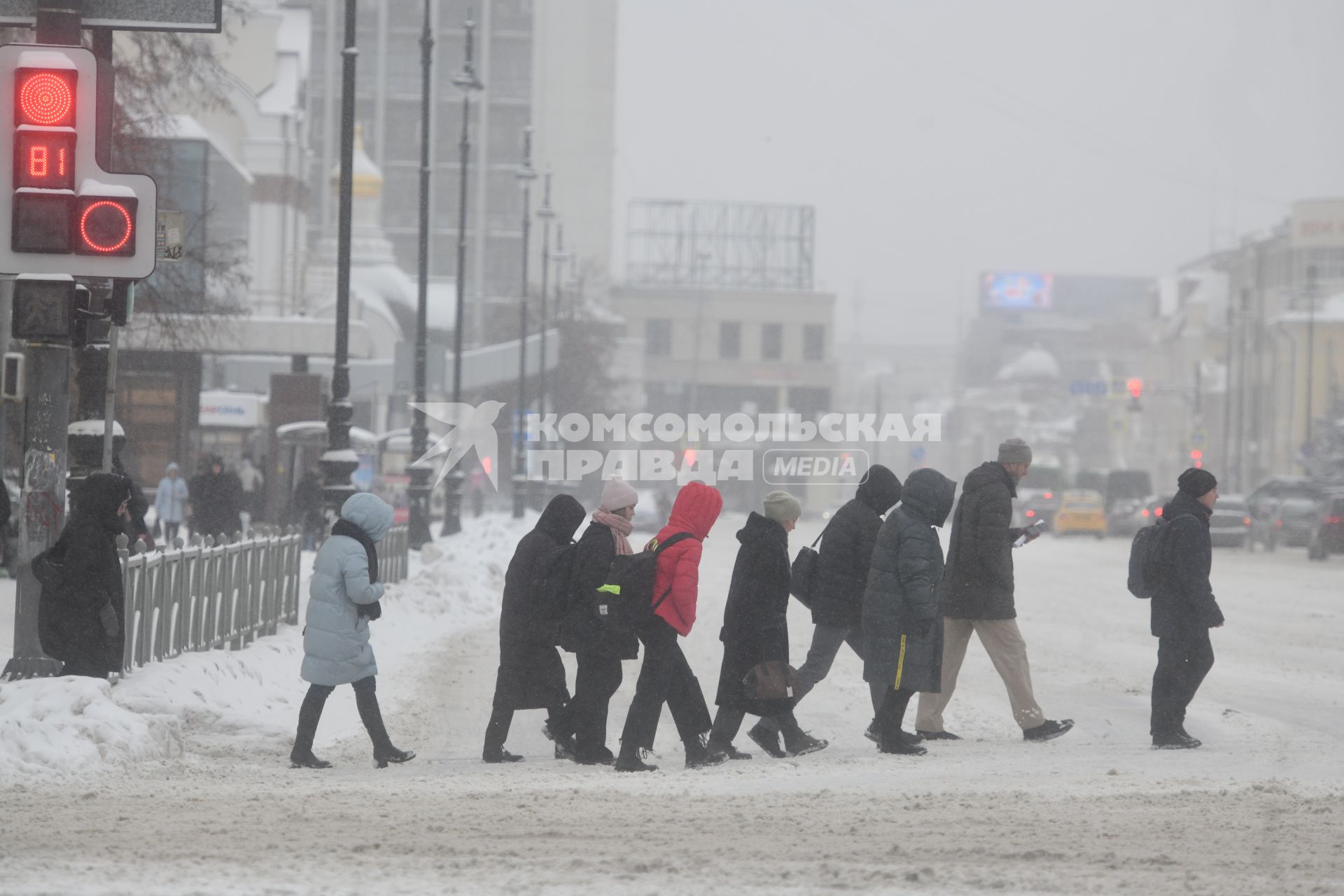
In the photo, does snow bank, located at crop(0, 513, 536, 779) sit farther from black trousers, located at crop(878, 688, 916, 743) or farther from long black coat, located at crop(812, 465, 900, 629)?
black trousers, located at crop(878, 688, 916, 743)

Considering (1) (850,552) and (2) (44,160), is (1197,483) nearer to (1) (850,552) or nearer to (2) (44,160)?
(1) (850,552)

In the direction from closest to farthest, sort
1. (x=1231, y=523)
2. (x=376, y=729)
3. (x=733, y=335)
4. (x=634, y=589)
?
1. (x=634, y=589)
2. (x=376, y=729)
3. (x=1231, y=523)
4. (x=733, y=335)

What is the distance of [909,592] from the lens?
9352 millimetres

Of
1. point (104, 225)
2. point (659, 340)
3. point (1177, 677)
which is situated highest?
point (659, 340)

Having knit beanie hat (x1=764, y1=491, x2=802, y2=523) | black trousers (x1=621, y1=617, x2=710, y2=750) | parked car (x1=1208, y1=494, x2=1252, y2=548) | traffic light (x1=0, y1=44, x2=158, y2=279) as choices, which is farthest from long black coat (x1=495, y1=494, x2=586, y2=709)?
parked car (x1=1208, y1=494, x2=1252, y2=548)

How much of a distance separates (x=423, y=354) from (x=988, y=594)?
18.1m

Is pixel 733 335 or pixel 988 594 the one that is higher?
pixel 733 335

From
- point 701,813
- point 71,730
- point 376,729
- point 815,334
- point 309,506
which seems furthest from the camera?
point 815,334

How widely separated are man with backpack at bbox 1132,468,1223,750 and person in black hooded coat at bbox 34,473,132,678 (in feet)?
18.3

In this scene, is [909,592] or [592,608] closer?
[592,608]

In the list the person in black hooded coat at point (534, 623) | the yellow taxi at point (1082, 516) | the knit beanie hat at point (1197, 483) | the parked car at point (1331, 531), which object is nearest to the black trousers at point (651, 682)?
the person in black hooded coat at point (534, 623)

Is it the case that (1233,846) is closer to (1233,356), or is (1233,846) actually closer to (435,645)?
(435,645)

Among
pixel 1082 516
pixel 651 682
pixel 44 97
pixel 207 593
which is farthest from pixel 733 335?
pixel 44 97

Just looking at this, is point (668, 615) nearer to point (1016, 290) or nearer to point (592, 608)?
point (592, 608)
